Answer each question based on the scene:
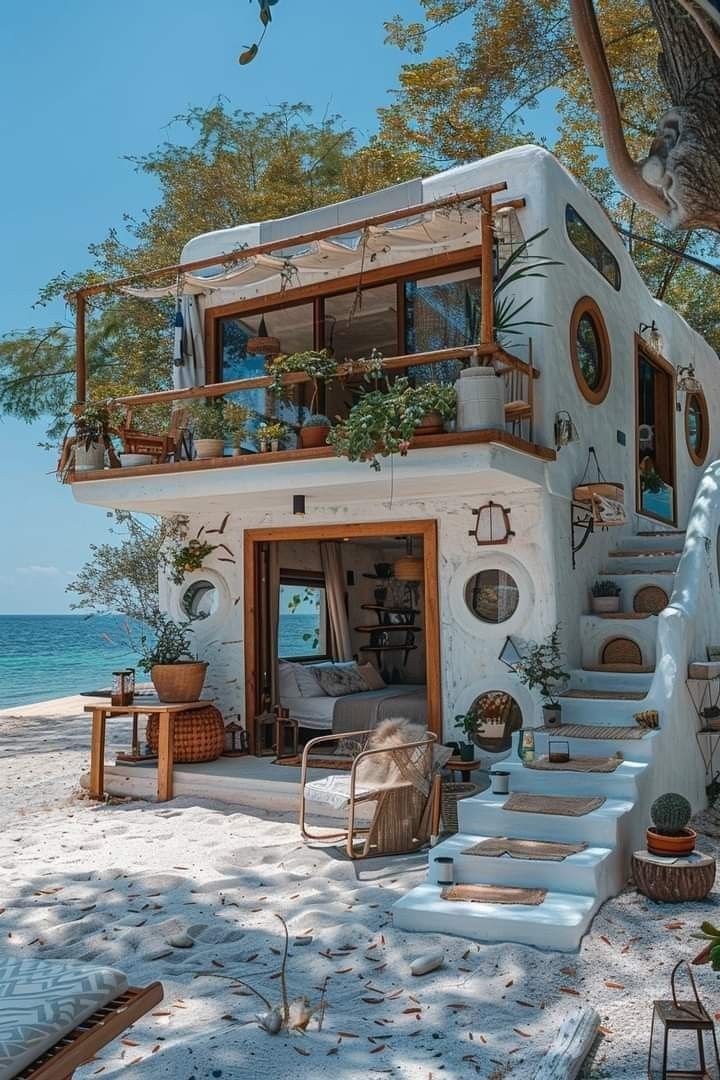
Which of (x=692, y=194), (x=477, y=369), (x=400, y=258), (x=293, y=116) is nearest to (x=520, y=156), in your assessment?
(x=400, y=258)

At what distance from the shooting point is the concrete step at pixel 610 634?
829 centimetres

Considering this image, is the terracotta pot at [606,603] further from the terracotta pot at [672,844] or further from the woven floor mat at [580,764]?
the terracotta pot at [672,844]

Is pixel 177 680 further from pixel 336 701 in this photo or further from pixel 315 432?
pixel 315 432

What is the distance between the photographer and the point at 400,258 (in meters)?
9.11

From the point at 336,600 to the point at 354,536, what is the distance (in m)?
2.70

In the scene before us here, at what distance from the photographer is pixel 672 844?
5.56 m

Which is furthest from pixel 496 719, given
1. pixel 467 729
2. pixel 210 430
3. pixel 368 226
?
pixel 368 226

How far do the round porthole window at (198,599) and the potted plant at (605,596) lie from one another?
4.03 metres

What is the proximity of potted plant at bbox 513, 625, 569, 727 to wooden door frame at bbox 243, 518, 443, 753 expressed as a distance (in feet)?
2.82

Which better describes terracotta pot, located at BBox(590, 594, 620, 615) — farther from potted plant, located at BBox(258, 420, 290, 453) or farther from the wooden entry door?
potted plant, located at BBox(258, 420, 290, 453)

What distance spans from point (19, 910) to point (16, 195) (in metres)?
26.1

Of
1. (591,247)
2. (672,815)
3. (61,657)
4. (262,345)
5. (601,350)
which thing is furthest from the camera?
(61,657)

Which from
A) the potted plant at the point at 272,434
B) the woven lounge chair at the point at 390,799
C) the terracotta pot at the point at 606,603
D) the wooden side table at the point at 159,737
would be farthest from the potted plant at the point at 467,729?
the potted plant at the point at 272,434

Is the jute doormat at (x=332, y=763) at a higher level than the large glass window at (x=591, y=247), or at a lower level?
lower
